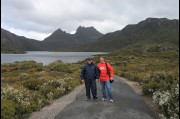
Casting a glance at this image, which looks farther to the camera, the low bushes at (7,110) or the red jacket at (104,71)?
the red jacket at (104,71)

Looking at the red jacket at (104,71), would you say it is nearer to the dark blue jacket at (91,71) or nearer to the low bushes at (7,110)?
the dark blue jacket at (91,71)

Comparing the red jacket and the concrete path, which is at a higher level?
the red jacket

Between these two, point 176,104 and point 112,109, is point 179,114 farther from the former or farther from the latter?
point 112,109

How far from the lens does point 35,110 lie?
15781mm

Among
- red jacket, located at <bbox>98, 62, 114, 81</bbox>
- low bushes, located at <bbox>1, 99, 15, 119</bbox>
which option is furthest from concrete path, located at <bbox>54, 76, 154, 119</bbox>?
low bushes, located at <bbox>1, 99, 15, 119</bbox>

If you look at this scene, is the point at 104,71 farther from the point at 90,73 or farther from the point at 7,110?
the point at 7,110

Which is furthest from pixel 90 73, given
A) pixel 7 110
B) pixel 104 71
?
pixel 7 110

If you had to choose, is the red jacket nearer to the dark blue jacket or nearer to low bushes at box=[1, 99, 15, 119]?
the dark blue jacket

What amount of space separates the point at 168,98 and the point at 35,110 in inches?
263

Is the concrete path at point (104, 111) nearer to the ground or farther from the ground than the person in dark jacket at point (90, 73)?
nearer to the ground

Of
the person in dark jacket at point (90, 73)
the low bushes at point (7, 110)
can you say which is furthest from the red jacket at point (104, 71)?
the low bushes at point (7, 110)

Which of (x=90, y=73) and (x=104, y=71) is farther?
(x=90, y=73)

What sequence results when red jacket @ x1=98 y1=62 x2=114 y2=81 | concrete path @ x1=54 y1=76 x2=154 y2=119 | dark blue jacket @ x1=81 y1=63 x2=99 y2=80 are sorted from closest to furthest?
concrete path @ x1=54 y1=76 x2=154 y2=119 → red jacket @ x1=98 y1=62 x2=114 y2=81 → dark blue jacket @ x1=81 y1=63 x2=99 y2=80

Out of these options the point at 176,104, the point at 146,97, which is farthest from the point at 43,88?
the point at 176,104
